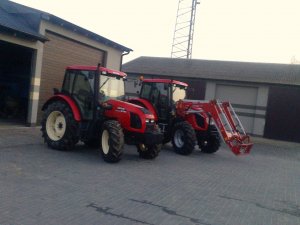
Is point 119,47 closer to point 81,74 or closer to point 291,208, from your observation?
point 81,74

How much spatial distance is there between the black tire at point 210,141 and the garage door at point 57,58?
602cm

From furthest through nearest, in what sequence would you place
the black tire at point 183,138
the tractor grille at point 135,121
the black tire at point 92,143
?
the black tire at point 183,138
the black tire at point 92,143
the tractor grille at point 135,121

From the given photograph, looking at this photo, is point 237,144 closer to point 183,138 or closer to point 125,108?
point 183,138

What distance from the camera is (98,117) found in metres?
9.71

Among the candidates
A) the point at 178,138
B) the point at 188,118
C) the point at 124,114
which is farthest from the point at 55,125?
the point at 188,118

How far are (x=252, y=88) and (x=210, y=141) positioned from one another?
11117 mm

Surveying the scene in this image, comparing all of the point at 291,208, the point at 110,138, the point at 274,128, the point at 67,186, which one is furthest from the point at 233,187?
the point at 274,128

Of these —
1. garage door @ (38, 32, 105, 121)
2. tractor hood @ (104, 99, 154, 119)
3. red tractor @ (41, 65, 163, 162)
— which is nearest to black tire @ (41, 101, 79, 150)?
red tractor @ (41, 65, 163, 162)

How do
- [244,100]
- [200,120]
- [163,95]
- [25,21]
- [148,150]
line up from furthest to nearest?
[244,100], [25,21], [200,120], [163,95], [148,150]

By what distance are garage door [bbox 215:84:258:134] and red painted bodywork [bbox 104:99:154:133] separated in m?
14.6

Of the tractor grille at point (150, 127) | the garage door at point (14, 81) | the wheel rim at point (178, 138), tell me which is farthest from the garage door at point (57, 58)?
the tractor grille at point (150, 127)

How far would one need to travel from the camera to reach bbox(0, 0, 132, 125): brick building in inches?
513

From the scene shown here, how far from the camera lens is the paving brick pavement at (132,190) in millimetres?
5504

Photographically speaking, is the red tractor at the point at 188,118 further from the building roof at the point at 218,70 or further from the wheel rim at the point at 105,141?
the building roof at the point at 218,70
